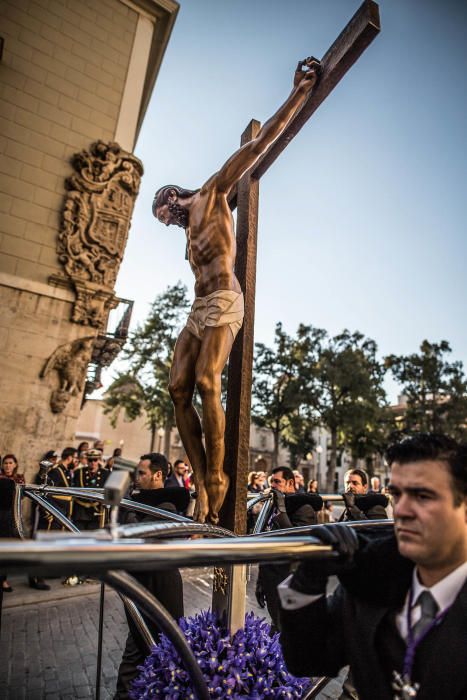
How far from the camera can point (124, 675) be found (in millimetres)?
2781

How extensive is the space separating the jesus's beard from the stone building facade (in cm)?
722

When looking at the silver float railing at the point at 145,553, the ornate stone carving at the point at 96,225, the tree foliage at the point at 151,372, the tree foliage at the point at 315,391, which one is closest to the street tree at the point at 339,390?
the tree foliage at the point at 315,391

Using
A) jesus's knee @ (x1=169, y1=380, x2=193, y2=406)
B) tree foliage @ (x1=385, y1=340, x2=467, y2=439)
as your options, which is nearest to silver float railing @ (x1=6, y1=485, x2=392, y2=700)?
jesus's knee @ (x1=169, y1=380, x2=193, y2=406)

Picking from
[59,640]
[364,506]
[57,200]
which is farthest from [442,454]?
[57,200]

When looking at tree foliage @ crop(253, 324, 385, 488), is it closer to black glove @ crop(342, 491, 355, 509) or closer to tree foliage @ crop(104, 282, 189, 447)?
tree foliage @ crop(104, 282, 189, 447)

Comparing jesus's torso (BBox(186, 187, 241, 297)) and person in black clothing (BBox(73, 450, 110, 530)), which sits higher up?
jesus's torso (BBox(186, 187, 241, 297))

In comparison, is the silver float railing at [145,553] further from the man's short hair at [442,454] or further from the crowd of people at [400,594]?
the man's short hair at [442,454]

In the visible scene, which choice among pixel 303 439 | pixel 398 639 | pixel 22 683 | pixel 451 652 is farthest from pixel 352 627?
pixel 303 439

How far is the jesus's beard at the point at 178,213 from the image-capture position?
9.30ft

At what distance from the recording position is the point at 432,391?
3441cm

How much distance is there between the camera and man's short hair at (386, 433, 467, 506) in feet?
4.08

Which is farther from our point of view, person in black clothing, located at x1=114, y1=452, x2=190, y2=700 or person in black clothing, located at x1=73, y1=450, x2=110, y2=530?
person in black clothing, located at x1=73, y1=450, x2=110, y2=530

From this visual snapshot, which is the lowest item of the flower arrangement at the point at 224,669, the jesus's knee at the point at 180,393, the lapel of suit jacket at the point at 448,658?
the flower arrangement at the point at 224,669

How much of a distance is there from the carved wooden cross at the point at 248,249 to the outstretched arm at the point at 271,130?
0.09 metres
